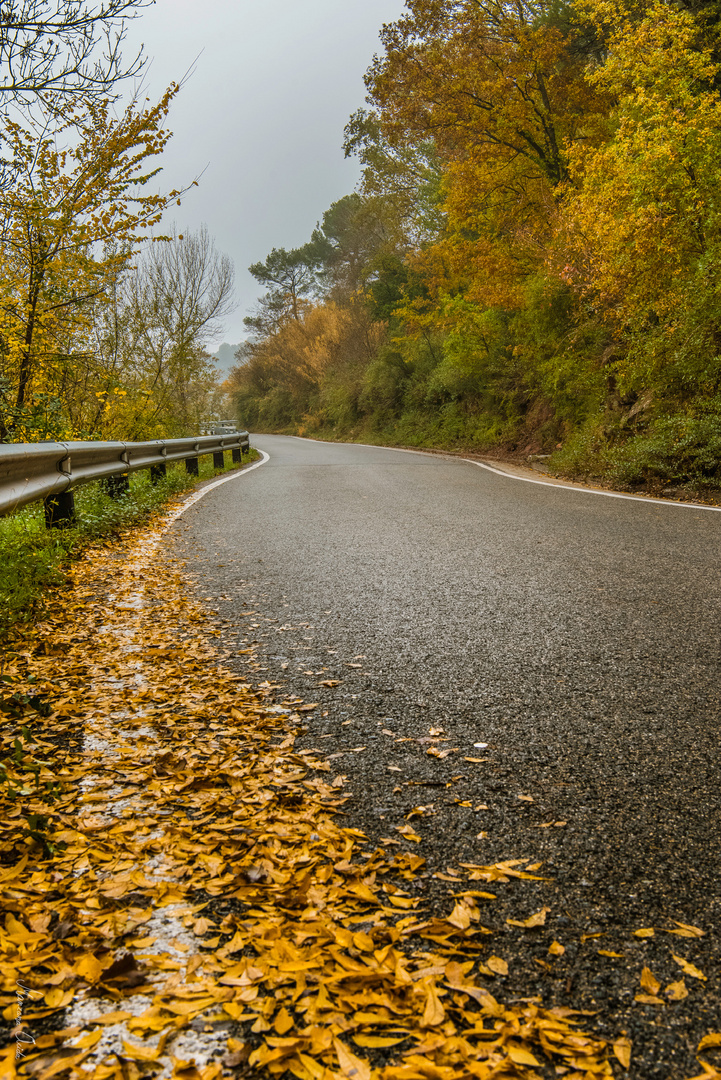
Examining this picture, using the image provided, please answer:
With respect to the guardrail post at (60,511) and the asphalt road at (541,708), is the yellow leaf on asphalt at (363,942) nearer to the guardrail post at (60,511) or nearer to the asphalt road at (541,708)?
the asphalt road at (541,708)

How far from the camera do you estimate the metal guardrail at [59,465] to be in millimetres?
4816

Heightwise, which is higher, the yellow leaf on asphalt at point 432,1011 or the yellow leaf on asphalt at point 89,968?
the yellow leaf on asphalt at point 89,968

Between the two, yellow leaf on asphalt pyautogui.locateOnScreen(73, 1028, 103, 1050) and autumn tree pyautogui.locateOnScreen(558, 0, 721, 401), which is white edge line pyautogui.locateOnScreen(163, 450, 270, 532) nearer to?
yellow leaf on asphalt pyautogui.locateOnScreen(73, 1028, 103, 1050)

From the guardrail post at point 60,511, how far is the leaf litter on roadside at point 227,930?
13.0 feet

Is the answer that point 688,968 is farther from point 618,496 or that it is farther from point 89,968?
point 618,496

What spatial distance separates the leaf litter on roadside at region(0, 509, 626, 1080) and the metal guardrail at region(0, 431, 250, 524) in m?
2.31

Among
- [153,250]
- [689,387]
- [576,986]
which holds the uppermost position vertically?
[153,250]

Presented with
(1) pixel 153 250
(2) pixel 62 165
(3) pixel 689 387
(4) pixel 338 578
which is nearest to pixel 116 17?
(2) pixel 62 165

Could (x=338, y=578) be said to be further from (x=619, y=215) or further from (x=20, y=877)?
(x=619, y=215)

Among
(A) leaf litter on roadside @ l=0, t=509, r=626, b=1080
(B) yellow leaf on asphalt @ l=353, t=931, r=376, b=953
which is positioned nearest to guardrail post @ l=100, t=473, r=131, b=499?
(A) leaf litter on roadside @ l=0, t=509, r=626, b=1080

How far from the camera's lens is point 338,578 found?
5.45m

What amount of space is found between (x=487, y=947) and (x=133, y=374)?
1378cm

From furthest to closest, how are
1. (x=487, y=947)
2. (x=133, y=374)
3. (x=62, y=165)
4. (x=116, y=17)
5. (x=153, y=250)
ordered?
(x=153, y=250) → (x=133, y=374) → (x=62, y=165) → (x=116, y=17) → (x=487, y=947)

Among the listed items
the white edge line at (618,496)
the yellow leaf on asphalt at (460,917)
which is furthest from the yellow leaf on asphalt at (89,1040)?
the white edge line at (618,496)
